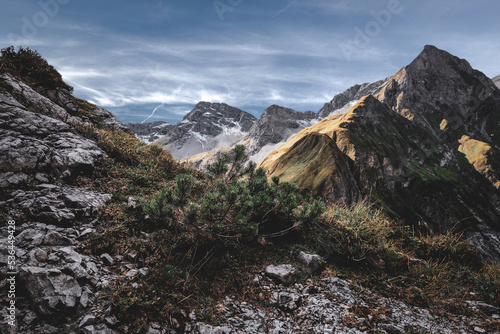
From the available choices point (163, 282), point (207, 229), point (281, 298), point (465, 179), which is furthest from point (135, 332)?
point (465, 179)

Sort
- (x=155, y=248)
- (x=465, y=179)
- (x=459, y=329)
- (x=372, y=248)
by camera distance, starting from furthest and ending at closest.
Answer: (x=465, y=179) < (x=372, y=248) < (x=155, y=248) < (x=459, y=329)

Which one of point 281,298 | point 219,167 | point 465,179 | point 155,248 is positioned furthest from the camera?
point 465,179

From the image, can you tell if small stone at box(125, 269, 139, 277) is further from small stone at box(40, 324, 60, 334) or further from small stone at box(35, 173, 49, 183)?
small stone at box(35, 173, 49, 183)

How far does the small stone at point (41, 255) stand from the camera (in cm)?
421

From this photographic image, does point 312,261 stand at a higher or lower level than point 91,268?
higher

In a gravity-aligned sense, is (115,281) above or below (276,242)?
below

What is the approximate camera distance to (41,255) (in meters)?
4.27

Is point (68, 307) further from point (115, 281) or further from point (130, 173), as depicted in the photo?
point (130, 173)

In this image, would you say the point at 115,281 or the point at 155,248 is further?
the point at 155,248

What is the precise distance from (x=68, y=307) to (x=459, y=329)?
7.98m

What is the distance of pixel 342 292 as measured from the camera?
527 centimetres

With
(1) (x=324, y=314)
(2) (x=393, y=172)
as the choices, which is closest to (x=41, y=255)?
(1) (x=324, y=314)

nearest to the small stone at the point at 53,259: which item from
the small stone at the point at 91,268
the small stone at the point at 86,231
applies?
the small stone at the point at 91,268

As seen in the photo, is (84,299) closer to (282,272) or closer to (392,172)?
(282,272)
